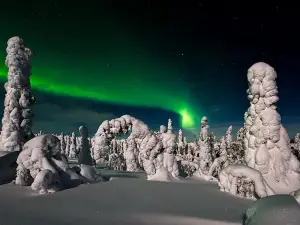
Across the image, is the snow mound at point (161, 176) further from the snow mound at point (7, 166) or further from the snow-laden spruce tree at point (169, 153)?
the snow mound at point (7, 166)

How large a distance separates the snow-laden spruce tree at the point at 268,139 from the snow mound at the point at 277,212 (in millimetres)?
11876

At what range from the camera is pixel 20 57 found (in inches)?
995

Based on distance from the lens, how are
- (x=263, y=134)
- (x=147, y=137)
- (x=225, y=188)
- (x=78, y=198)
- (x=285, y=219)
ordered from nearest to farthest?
1. (x=285, y=219)
2. (x=78, y=198)
3. (x=225, y=188)
4. (x=263, y=134)
5. (x=147, y=137)

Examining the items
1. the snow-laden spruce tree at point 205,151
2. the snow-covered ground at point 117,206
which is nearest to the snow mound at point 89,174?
the snow-covered ground at point 117,206

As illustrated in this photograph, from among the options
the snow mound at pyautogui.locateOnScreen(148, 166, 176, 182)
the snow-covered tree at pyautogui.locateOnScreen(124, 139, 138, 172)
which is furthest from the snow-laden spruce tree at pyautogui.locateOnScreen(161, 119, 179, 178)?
the snow-covered tree at pyautogui.locateOnScreen(124, 139, 138, 172)

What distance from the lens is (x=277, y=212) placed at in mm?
5449

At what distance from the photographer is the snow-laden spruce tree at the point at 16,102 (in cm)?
2456

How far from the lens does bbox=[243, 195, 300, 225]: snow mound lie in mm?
5184

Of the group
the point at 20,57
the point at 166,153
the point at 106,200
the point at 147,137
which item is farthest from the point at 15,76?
the point at 106,200

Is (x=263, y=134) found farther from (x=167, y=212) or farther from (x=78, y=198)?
Result: (x=78, y=198)

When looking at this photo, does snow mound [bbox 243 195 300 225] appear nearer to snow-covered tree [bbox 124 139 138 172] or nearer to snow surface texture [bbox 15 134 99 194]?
snow surface texture [bbox 15 134 99 194]

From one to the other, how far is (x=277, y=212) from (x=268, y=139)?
13.1 m

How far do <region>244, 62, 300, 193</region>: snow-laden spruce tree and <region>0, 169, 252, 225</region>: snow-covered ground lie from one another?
185 inches

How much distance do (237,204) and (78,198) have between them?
238 inches
